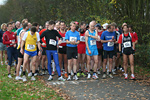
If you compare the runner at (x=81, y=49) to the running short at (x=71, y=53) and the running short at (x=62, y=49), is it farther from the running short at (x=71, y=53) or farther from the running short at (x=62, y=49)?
the running short at (x=71, y=53)

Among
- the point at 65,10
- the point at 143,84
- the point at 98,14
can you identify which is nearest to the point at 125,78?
the point at 143,84

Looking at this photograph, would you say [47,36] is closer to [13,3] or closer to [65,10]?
[65,10]

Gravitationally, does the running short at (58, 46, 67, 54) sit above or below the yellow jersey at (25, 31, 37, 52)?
below

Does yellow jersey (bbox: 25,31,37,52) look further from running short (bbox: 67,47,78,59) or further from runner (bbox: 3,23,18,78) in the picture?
running short (bbox: 67,47,78,59)

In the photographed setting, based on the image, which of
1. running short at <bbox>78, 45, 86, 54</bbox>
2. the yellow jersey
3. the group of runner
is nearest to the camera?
the yellow jersey

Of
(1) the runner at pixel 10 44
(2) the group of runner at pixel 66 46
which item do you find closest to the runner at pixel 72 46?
(2) the group of runner at pixel 66 46

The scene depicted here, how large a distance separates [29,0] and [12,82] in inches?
808

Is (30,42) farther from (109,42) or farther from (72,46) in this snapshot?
(109,42)

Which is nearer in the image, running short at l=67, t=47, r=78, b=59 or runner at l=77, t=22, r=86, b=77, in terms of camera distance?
running short at l=67, t=47, r=78, b=59

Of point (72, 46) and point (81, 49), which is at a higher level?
point (72, 46)

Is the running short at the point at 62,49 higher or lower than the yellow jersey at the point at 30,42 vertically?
lower

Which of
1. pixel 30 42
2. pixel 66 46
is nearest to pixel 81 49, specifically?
pixel 66 46

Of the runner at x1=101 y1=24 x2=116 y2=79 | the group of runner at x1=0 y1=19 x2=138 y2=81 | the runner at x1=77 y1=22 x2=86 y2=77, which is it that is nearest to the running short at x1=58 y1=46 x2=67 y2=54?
the group of runner at x1=0 y1=19 x2=138 y2=81

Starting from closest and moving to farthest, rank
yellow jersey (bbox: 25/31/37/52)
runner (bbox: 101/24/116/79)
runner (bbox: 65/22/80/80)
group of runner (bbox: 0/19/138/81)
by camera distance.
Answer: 1. yellow jersey (bbox: 25/31/37/52)
2. group of runner (bbox: 0/19/138/81)
3. runner (bbox: 65/22/80/80)
4. runner (bbox: 101/24/116/79)
